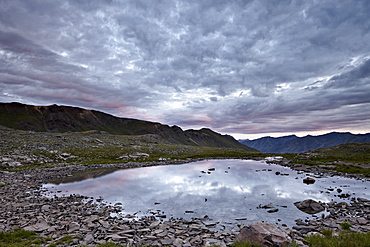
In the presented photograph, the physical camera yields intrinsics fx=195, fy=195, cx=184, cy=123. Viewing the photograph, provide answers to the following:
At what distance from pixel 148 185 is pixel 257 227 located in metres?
20.9

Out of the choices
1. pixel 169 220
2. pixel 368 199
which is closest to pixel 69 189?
pixel 169 220

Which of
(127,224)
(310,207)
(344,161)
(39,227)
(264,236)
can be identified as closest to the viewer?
(264,236)

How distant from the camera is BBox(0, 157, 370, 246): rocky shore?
11.6m

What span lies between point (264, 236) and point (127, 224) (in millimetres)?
9582

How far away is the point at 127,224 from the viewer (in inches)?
570

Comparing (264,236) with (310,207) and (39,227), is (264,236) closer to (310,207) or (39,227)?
(310,207)

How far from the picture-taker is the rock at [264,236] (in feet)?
32.6

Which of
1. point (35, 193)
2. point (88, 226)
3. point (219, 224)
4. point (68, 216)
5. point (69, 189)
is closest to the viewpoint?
point (88, 226)

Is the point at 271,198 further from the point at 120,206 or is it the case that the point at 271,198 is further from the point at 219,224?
the point at 120,206

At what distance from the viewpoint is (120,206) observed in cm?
1941

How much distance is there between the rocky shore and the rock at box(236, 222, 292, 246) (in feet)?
0.28

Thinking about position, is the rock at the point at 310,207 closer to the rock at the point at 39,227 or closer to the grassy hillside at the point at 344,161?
the rock at the point at 39,227

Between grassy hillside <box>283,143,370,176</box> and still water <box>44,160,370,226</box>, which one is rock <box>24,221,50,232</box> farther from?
grassy hillside <box>283,143,370,176</box>

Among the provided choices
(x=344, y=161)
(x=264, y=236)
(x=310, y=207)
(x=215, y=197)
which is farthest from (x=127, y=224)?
(x=344, y=161)
